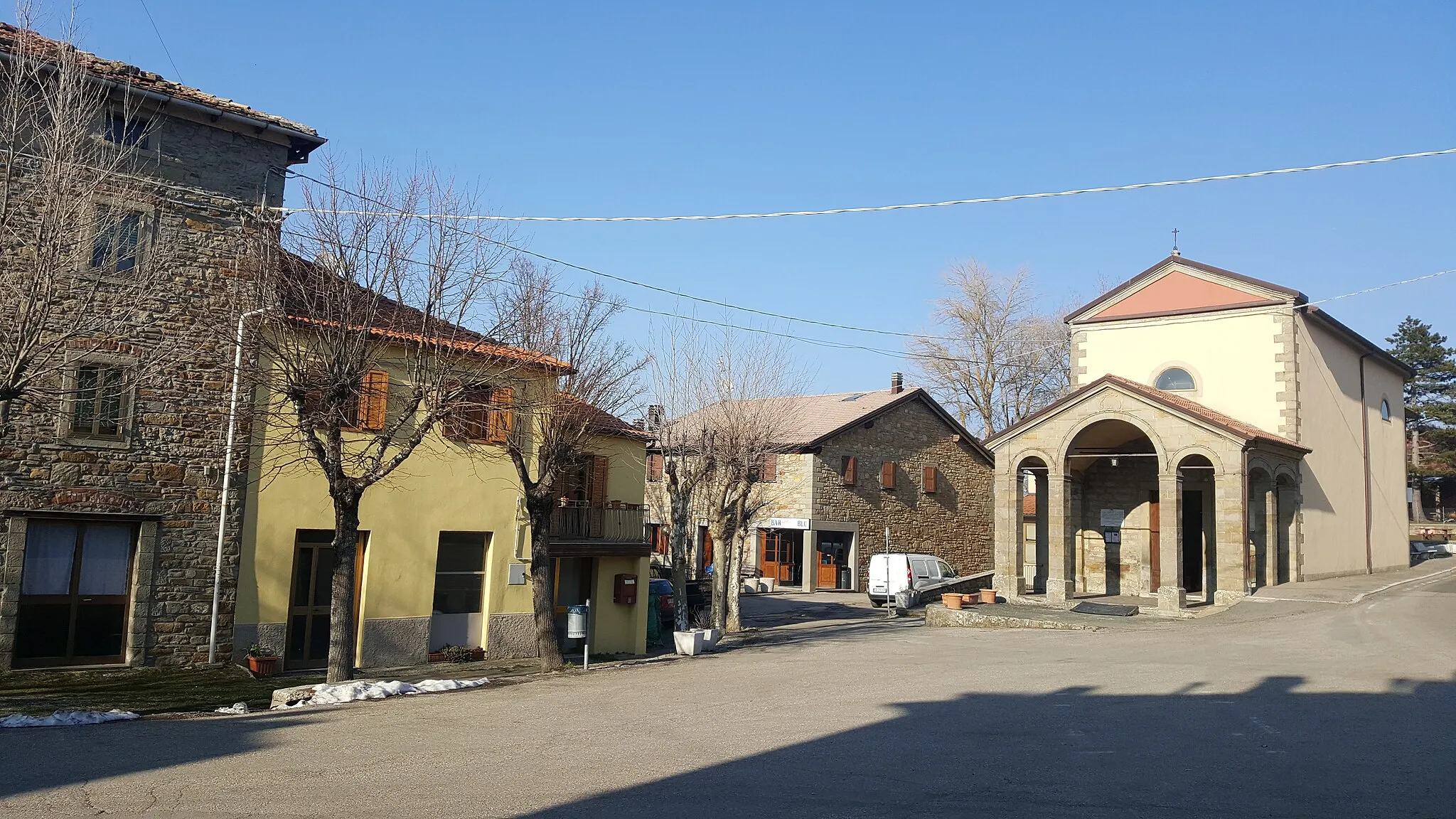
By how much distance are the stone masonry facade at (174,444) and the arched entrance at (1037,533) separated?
20.4m

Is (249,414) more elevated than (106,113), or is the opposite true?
(106,113)

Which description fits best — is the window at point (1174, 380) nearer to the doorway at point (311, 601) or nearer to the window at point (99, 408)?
the doorway at point (311, 601)

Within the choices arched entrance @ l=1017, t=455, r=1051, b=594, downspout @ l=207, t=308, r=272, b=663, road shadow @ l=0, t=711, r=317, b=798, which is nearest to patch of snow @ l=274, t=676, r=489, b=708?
road shadow @ l=0, t=711, r=317, b=798

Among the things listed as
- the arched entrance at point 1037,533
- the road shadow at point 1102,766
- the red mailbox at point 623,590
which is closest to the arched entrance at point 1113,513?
the arched entrance at point 1037,533

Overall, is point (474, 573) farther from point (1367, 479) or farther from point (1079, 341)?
point (1367, 479)

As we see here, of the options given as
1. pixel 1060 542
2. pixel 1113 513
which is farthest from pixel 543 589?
pixel 1113 513

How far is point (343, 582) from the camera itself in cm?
1434

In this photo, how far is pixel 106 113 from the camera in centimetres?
1593

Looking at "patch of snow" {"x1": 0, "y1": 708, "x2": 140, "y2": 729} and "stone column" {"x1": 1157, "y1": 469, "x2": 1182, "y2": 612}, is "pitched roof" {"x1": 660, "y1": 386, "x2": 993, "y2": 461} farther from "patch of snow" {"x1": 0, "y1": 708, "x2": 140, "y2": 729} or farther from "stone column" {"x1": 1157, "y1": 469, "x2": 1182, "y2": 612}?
"patch of snow" {"x1": 0, "y1": 708, "x2": 140, "y2": 729}

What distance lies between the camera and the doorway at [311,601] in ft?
59.8

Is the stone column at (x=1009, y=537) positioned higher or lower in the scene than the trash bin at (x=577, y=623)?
higher

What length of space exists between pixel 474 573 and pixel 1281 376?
71.3ft

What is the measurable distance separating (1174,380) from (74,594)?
90.7ft

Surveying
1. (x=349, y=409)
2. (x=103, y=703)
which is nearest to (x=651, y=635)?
(x=349, y=409)
